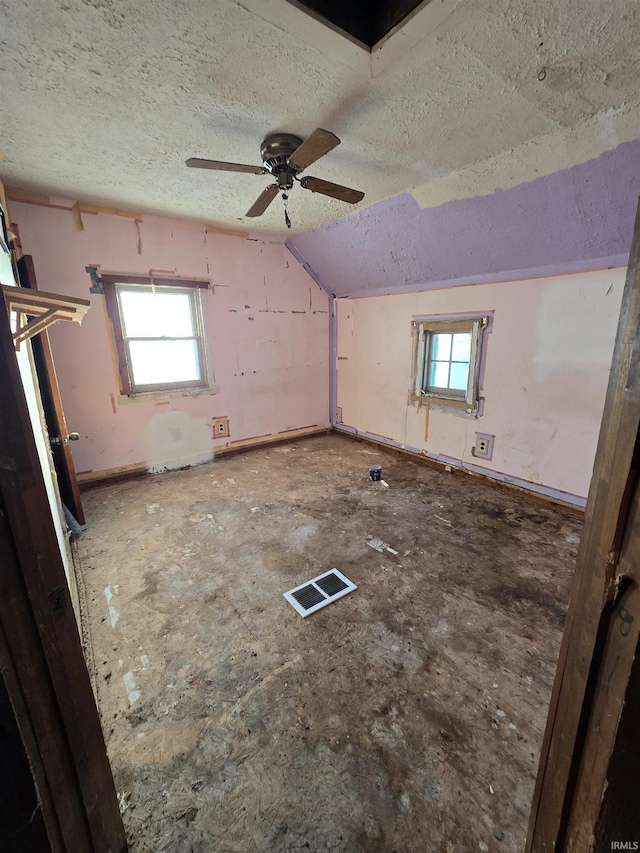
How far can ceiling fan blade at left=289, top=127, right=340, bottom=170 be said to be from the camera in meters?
1.57

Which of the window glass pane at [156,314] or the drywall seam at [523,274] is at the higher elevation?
the drywall seam at [523,274]

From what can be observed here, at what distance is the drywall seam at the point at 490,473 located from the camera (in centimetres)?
283

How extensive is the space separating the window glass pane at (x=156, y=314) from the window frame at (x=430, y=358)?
8.34 ft

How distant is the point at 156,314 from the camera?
3.51 metres

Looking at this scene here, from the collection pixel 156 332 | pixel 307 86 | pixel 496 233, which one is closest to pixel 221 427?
pixel 156 332

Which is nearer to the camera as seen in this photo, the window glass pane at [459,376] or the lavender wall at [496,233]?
the lavender wall at [496,233]

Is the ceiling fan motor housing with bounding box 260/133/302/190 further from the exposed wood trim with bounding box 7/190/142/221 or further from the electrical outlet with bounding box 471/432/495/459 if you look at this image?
the electrical outlet with bounding box 471/432/495/459

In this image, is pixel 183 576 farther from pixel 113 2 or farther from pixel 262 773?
pixel 113 2

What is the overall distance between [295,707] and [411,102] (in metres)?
2.80

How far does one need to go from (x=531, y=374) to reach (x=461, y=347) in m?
0.74

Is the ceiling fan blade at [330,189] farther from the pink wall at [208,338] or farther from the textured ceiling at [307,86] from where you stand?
the pink wall at [208,338]

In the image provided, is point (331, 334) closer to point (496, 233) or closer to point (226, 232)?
point (226, 232)

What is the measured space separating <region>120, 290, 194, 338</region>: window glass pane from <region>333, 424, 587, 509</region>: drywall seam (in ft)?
8.61

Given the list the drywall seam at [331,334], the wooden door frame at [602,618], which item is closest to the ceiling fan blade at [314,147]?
the wooden door frame at [602,618]
